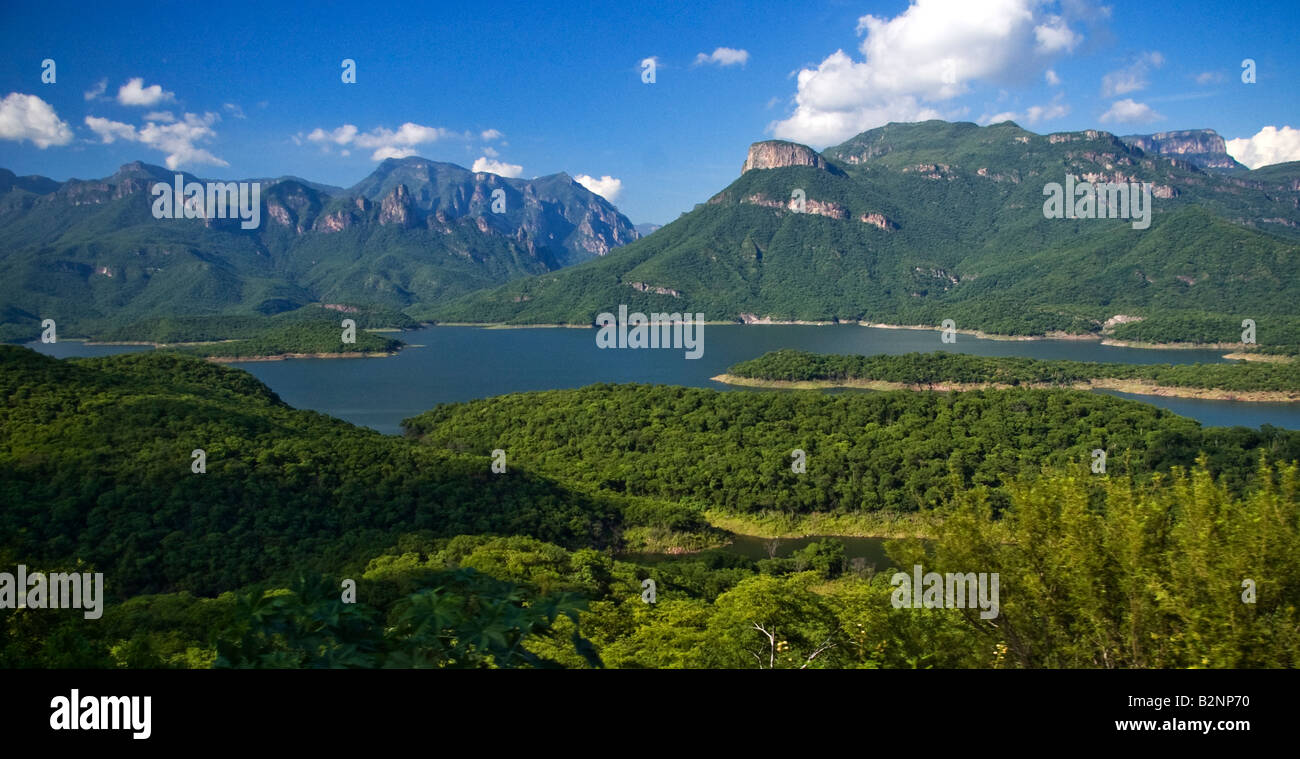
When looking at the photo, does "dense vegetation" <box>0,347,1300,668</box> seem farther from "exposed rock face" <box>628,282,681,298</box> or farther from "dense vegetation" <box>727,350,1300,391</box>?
"exposed rock face" <box>628,282,681,298</box>

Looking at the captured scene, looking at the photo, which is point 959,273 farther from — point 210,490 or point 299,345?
point 210,490

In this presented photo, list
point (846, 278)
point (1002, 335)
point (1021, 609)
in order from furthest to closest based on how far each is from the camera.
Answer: point (846, 278)
point (1002, 335)
point (1021, 609)

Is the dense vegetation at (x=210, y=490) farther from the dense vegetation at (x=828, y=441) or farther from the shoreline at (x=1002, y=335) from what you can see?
the shoreline at (x=1002, y=335)

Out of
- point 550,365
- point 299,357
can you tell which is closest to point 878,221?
point 550,365

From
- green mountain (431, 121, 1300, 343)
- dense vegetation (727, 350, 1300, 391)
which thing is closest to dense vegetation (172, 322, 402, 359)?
green mountain (431, 121, 1300, 343)

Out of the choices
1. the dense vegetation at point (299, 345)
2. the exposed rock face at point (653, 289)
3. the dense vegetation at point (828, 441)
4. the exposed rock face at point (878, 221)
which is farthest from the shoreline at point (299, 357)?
the exposed rock face at point (878, 221)
